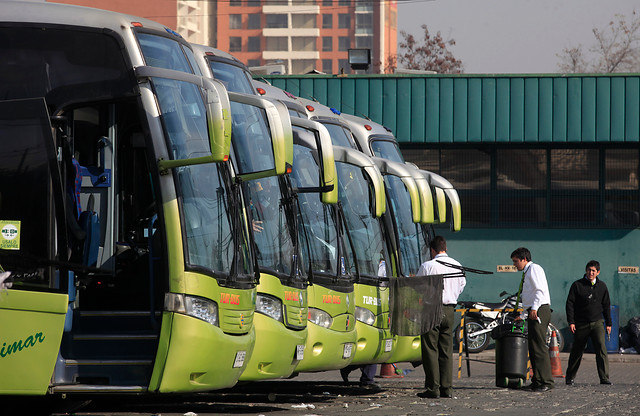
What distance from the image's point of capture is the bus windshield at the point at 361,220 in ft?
51.5

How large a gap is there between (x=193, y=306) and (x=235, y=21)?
14251 cm

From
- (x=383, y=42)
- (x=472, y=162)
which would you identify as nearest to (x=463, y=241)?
(x=472, y=162)

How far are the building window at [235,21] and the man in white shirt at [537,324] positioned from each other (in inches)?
5354

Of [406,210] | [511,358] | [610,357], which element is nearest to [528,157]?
[610,357]

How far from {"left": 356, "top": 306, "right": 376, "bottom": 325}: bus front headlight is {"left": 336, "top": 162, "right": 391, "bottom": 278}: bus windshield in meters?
0.49

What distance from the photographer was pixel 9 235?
963 cm

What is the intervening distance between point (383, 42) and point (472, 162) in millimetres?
124917

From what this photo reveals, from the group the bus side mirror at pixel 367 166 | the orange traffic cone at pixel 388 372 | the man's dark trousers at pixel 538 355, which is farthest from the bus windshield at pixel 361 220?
the orange traffic cone at pixel 388 372

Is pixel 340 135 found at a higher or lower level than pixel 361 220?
higher

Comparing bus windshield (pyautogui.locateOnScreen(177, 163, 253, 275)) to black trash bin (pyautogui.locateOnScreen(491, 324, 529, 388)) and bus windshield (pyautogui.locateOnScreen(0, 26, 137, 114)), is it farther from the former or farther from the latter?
black trash bin (pyautogui.locateOnScreen(491, 324, 529, 388))

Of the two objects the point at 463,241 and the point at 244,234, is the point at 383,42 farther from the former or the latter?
the point at 244,234

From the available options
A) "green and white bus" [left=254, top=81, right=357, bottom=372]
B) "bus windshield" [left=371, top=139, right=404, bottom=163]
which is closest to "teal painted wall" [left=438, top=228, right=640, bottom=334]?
"bus windshield" [left=371, top=139, right=404, bottom=163]

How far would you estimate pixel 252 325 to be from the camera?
36.7ft

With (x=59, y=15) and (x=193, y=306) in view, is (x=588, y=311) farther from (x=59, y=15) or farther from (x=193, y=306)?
(x=59, y=15)
